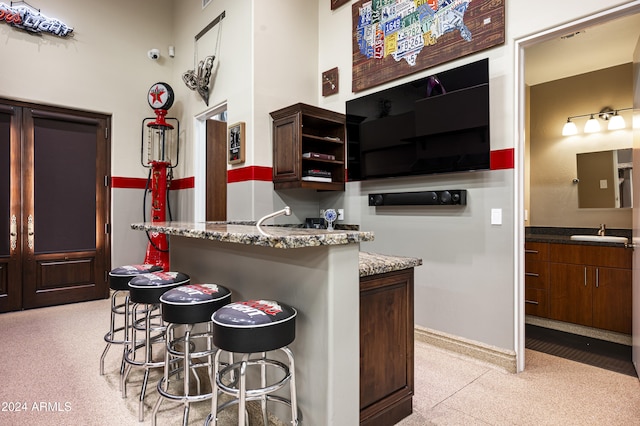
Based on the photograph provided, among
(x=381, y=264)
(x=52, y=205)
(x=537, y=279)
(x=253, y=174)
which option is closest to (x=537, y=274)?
(x=537, y=279)

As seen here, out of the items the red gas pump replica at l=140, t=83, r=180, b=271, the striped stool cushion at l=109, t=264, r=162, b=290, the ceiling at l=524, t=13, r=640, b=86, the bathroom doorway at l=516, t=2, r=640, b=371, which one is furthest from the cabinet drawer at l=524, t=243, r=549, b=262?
the red gas pump replica at l=140, t=83, r=180, b=271

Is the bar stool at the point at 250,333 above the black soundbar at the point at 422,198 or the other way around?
the other way around

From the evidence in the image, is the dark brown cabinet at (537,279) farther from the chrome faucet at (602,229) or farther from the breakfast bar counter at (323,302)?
the breakfast bar counter at (323,302)

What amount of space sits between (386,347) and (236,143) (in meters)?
2.81

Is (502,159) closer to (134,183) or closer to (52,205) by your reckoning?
(134,183)

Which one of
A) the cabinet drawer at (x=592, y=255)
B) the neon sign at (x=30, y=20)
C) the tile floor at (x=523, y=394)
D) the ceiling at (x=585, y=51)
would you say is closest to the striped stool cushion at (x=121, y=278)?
the tile floor at (x=523, y=394)

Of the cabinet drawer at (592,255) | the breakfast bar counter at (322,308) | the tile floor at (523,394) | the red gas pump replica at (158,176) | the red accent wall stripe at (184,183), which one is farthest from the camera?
the red accent wall stripe at (184,183)

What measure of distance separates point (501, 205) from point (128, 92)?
492cm

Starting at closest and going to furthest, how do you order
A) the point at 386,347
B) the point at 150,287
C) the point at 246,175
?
the point at 386,347
the point at 150,287
the point at 246,175

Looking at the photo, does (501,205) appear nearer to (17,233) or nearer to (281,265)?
(281,265)

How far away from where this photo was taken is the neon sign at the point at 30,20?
4039mm

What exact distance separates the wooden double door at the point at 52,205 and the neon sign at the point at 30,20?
2.98ft

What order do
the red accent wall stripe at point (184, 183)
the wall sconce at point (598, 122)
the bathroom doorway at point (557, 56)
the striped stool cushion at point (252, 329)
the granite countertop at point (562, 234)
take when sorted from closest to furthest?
1. the striped stool cushion at point (252, 329)
2. the bathroom doorway at point (557, 56)
3. the granite countertop at point (562, 234)
4. the wall sconce at point (598, 122)
5. the red accent wall stripe at point (184, 183)

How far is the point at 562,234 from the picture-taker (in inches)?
165
